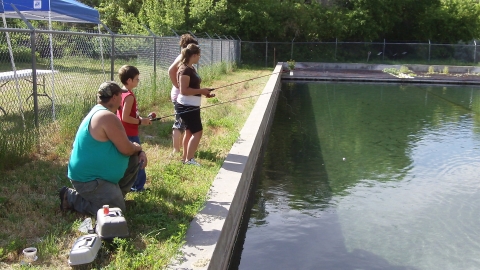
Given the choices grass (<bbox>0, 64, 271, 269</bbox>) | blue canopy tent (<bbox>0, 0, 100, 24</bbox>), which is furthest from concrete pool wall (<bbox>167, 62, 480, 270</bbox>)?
blue canopy tent (<bbox>0, 0, 100, 24</bbox>)

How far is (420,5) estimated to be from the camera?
3941cm

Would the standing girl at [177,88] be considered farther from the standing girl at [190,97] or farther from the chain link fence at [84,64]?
the chain link fence at [84,64]

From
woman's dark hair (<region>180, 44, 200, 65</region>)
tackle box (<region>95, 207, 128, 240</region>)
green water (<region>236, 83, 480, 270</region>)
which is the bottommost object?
green water (<region>236, 83, 480, 270</region>)

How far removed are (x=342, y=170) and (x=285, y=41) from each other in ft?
93.2

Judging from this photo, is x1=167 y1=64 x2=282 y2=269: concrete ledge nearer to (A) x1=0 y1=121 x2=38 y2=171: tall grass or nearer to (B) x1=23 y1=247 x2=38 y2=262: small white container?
(B) x1=23 y1=247 x2=38 y2=262: small white container

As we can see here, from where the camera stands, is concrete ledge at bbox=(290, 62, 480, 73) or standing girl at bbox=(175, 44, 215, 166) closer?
standing girl at bbox=(175, 44, 215, 166)

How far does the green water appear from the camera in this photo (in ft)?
20.2

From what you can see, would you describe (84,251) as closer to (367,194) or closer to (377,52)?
(367,194)

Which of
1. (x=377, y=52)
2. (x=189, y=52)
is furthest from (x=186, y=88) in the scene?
(x=377, y=52)

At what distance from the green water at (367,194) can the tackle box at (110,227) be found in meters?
1.87

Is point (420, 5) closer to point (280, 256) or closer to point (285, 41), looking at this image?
point (285, 41)

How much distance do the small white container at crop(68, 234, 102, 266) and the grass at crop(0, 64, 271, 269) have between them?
0.12m

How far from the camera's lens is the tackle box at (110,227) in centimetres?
420

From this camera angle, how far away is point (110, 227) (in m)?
4.21
